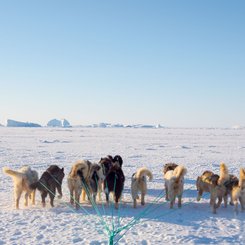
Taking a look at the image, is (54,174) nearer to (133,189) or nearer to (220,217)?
(133,189)

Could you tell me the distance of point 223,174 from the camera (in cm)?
851

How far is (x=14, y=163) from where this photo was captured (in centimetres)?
1795

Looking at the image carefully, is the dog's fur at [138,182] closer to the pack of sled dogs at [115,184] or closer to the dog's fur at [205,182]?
the pack of sled dogs at [115,184]

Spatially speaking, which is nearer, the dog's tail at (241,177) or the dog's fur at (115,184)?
the dog's tail at (241,177)

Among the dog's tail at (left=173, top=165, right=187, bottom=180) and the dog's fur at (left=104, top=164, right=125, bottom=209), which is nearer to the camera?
the dog's tail at (left=173, top=165, right=187, bottom=180)

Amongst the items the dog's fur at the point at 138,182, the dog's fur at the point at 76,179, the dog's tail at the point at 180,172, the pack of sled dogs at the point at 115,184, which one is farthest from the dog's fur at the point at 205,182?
the dog's fur at the point at 76,179

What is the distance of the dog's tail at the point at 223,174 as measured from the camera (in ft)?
27.7

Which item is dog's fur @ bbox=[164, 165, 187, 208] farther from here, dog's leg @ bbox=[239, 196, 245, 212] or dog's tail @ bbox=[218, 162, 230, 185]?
dog's leg @ bbox=[239, 196, 245, 212]

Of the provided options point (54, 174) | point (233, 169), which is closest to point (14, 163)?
point (54, 174)

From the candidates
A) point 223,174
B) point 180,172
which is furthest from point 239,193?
point 180,172

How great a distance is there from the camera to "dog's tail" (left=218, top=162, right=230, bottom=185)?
8453 millimetres

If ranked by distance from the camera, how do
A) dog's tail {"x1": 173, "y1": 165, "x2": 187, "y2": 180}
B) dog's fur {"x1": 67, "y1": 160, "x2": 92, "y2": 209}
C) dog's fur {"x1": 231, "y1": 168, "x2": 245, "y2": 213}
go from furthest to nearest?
dog's fur {"x1": 67, "y1": 160, "x2": 92, "y2": 209}, dog's tail {"x1": 173, "y1": 165, "x2": 187, "y2": 180}, dog's fur {"x1": 231, "y1": 168, "x2": 245, "y2": 213}

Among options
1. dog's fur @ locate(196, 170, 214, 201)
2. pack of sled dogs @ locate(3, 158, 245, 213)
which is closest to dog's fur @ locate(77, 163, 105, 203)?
pack of sled dogs @ locate(3, 158, 245, 213)

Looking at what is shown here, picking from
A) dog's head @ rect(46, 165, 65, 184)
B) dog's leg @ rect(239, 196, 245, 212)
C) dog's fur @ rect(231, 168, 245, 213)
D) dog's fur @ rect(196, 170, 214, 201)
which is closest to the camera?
dog's fur @ rect(231, 168, 245, 213)
